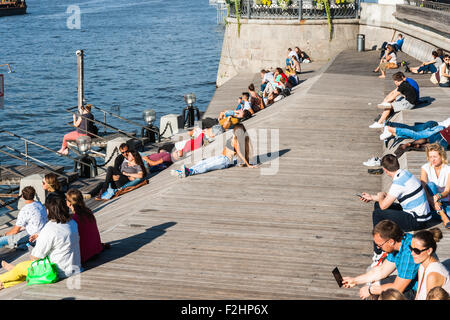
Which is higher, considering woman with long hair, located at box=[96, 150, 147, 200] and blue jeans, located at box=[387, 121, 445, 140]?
blue jeans, located at box=[387, 121, 445, 140]

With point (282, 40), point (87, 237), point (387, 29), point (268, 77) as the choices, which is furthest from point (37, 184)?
point (387, 29)

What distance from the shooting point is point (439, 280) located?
6062 mm

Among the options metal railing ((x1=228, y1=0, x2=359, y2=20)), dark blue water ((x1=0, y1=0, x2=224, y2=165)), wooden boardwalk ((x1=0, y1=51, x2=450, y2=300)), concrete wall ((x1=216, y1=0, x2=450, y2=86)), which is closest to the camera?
wooden boardwalk ((x1=0, y1=51, x2=450, y2=300))

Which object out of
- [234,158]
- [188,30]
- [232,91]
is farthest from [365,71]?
[188,30]

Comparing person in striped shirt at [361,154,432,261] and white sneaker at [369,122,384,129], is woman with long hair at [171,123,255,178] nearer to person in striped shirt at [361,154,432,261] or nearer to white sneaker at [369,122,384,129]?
white sneaker at [369,122,384,129]

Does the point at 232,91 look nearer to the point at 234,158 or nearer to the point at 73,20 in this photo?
the point at 234,158

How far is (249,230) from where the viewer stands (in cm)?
945

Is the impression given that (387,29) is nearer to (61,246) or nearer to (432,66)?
(432,66)

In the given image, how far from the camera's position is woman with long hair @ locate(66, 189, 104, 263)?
8.35 meters

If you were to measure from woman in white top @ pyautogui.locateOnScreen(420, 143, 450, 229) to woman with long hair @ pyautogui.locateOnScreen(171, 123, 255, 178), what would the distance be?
163 inches

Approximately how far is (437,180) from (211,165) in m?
4.64

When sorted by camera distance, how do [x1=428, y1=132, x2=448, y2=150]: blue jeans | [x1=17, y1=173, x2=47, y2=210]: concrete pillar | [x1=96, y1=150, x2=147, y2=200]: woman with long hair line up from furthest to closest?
1. [x1=17, y1=173, x2=47, y2=210]: concrete pillar
2. [x1=96, y1=150, x2=147, y2=200]: woman with long hair
3. [x1=428, y1=132, x2=448, y2=150]: blue jeans

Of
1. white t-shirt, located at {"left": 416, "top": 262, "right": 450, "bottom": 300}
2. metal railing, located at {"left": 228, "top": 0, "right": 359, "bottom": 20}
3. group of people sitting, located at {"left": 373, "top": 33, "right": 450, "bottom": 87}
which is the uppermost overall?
metal railing, located at {"left": 228, "top": 0, "right": 359, "bottom": 20}

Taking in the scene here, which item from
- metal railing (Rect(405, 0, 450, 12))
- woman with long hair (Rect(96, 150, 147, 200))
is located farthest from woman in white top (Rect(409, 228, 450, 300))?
metal railing (Rect(405, 0, 450, 12))
